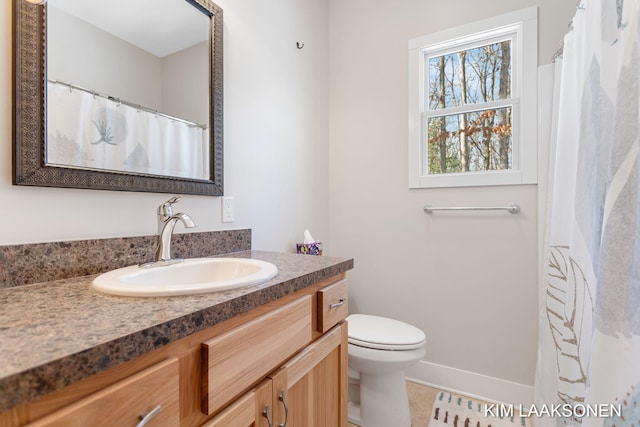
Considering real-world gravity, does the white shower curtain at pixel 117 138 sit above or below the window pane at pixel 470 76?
below

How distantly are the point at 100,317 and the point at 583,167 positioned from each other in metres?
1.44

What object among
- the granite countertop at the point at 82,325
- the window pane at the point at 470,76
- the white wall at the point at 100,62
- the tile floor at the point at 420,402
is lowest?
the tile floor at the point at 420,402

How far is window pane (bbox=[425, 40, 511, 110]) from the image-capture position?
71.4 inches

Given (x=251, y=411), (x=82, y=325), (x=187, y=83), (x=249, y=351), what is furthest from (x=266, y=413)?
(x=187, y=83)

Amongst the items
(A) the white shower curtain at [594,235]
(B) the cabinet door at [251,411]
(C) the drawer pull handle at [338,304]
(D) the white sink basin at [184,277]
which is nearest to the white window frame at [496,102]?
(A) the white shower curtain at [594,235]

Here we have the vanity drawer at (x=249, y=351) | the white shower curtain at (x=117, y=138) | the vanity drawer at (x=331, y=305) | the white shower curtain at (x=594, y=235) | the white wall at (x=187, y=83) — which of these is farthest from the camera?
the white wall at (x=187, y=83)

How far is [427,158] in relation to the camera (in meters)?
1.98

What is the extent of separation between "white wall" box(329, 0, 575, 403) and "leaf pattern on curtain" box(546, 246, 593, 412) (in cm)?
35

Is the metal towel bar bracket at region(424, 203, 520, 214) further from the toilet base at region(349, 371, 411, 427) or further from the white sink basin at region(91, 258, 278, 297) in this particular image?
the white sink basin at region(91, 258, 278, 297)

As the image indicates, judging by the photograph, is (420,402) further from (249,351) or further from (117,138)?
(117,138)

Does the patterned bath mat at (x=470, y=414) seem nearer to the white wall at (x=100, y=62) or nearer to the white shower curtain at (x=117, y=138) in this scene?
the white shower curtain at (x=117, y=138)

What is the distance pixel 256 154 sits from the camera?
61.9 inches

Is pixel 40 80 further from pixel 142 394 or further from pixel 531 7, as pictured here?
pixel 531 7

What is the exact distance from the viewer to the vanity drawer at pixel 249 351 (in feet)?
1.97
